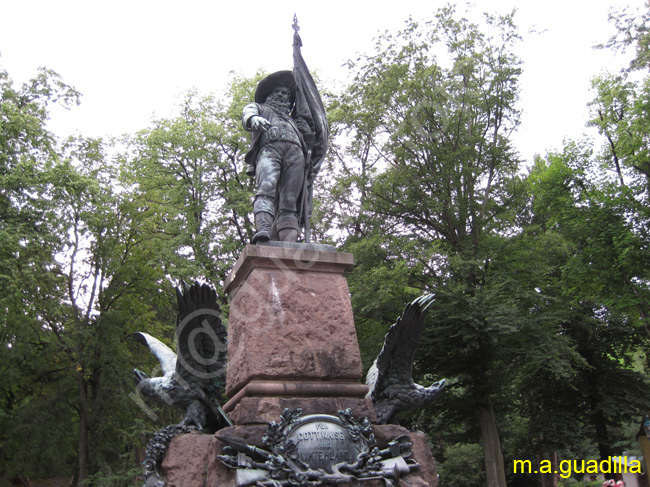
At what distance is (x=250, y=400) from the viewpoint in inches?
165

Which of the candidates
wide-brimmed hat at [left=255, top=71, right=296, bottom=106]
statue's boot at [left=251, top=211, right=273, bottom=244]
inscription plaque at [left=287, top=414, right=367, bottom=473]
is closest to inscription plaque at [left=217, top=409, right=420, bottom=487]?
inscription plaque at [left=287, top=414, right=367, bottom=473]

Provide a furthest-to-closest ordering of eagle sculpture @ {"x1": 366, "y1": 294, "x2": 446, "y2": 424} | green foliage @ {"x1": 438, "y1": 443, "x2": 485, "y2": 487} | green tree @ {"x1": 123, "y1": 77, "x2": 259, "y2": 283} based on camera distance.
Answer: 1. green foliage @ {"x1": 438, "y1": 443, "x2": 485, "y2": 487}
2. green tree @ {"x1": 123, "y1": 77, "x2": 259, "y2": 283}
3. eagle sculpture @ {"x1": 366, "y1": 294, "x2": 446, "y2": 424}

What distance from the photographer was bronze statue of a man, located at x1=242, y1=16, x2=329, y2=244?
17.3 feet

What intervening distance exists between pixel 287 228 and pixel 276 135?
2.70 feet

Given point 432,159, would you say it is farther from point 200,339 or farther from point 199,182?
point 200,339

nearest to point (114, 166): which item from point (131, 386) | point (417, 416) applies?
point (131, 386)

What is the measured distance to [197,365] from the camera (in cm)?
471

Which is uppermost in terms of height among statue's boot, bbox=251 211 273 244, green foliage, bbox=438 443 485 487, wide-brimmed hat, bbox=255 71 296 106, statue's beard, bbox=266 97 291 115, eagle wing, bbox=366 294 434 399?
wide-brimmed hat, bbox=255 71 296 106

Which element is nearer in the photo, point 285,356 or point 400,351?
point 285,356

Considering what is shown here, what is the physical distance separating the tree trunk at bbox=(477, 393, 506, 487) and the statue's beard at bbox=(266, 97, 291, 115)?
10.7m

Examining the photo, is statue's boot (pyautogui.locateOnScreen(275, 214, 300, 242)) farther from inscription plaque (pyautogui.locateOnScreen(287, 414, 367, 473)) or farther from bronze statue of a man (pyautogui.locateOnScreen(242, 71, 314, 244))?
inscription plaque (pyautogui.locateOnScreen(287, 414, 367, 473))

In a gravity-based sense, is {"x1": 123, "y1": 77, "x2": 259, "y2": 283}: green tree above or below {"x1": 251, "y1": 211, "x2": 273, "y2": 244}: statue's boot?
above

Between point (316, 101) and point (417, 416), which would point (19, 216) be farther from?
point (316, 101)

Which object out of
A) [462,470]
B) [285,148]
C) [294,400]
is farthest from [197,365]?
[462,470]
